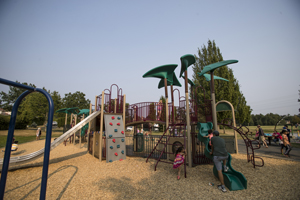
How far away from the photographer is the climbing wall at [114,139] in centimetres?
835

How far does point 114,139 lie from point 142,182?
3614 mm

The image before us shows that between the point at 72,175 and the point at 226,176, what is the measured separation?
5.74 meters

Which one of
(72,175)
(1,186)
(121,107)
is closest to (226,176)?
(72,175)

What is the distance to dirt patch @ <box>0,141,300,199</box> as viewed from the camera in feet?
14.8

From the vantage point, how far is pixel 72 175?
6172 millimetres

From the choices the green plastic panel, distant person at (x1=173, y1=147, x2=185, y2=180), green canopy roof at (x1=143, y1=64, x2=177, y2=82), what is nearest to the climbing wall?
green canopy roof at (x1=143, y1=64, x2=177, y2=82)

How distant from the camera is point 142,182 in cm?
546

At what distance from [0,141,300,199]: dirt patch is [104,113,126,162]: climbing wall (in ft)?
2.76

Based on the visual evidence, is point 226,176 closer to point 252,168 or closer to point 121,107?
point 252,168

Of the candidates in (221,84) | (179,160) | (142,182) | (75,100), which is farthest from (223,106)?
(75,100)

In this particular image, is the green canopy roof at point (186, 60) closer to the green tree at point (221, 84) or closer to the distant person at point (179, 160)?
the distant person at point (179, 160)

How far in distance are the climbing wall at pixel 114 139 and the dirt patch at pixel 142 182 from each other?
0.84 metres

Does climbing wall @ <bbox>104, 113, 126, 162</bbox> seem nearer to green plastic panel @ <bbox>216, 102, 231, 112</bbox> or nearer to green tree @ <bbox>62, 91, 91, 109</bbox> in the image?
green plastic panel @ <bbox>216, 102, 231, 112</bbox>

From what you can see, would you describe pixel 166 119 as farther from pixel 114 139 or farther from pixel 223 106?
pixel 223 106
